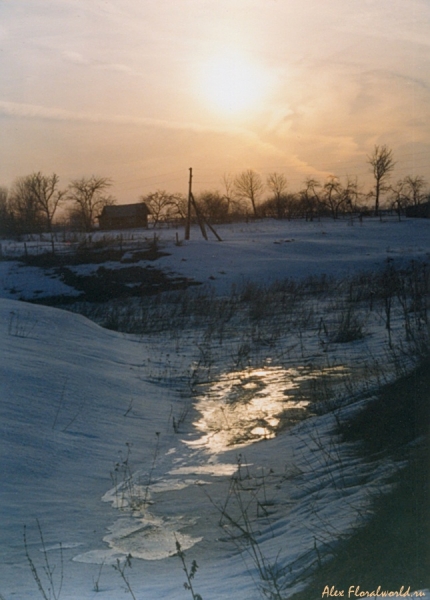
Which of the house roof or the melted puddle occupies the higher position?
the house roof

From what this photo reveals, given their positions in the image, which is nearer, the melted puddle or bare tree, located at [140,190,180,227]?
the melted puddle

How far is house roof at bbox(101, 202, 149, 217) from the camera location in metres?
72.1

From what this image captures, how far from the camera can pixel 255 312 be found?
17.3 m

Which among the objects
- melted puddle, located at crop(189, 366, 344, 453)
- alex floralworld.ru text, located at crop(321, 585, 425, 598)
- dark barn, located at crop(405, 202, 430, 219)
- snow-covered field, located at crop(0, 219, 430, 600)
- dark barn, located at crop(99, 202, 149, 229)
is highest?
dark barn, located at crop(99, 202, 149, 229)

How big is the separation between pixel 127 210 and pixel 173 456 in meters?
67.7

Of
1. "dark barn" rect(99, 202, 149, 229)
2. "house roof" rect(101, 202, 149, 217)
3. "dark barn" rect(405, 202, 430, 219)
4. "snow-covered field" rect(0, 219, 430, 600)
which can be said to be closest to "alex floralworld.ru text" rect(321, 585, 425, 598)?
"snow-covered field" rect(0, 219, 430, 600)

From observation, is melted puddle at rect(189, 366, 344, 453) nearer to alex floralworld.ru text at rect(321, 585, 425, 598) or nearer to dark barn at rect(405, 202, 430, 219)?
alex floralworld.ru text at rect(321, 585, 425, 598)

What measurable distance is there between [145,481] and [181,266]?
26.9 m

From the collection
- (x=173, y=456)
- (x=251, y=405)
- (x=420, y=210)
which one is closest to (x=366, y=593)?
(x=173, y=456)

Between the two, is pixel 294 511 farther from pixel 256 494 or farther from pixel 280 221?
pixel 280 221

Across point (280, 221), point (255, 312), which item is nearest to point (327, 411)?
point (255, 312)

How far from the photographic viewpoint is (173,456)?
6.58 metres

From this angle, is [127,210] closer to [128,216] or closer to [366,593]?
[128,216]

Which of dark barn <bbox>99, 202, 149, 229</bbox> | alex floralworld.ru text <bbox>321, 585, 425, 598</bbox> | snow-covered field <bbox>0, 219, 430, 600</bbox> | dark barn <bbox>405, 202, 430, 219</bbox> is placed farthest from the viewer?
dark barn <bbox>99, 202, 149, 229</bbox>
